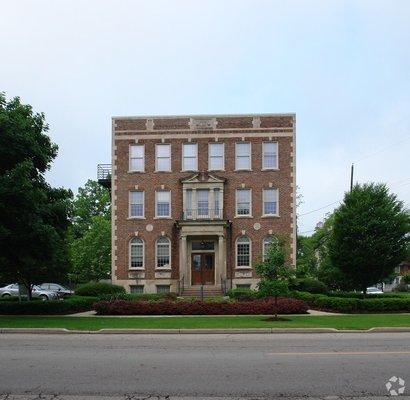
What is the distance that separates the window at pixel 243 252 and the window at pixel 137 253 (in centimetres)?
694

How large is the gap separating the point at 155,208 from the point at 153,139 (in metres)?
5.07

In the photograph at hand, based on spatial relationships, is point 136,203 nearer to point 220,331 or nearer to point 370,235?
point 370,235

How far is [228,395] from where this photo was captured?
24.8 ft

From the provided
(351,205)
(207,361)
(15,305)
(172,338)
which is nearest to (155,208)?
(351,205)

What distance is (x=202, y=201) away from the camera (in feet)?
131

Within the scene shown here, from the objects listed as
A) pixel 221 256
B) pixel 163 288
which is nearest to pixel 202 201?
pixel 221 256

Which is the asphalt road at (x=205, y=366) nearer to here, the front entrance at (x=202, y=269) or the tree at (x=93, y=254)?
the front entrance at (x=202, y=269)

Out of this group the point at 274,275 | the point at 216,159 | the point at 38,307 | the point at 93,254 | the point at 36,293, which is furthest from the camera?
the point at 93,254

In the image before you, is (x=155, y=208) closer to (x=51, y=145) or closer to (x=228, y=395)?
(x=51, y=145)

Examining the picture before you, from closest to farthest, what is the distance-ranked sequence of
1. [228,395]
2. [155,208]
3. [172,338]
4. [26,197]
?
[228,395], [172,338], [26,197], [155,208]

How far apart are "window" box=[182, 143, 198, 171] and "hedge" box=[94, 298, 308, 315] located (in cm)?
1687

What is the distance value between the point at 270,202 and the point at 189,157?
266 inches

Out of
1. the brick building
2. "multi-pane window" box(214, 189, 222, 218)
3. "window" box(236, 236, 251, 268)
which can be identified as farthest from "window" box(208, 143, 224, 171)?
"window" box(236, 236, 251, 268)

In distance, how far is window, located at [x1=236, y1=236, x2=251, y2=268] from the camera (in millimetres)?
39406
